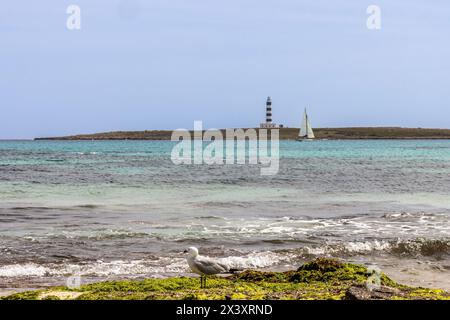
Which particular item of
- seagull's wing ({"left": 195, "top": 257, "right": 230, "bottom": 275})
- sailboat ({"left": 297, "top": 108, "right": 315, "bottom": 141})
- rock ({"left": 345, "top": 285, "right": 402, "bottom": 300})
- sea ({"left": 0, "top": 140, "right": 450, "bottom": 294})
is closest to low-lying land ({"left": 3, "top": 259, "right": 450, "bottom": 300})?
rock ({"left": 345, "top": 285, "right": 402, "bottom": 300})

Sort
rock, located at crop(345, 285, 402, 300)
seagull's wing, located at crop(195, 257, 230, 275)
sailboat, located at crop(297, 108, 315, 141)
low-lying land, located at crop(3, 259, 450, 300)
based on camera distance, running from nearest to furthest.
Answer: rock, located at crop(345, 285, 402, 300)
low-lying land, located at crop(3, 259, 450, 300)
seagull's wing, located at crop(195, 257, 230, 275)
sailboat, located at crop(297, 108, 315, 141)

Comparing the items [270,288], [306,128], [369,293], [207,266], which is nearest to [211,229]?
[270,288]

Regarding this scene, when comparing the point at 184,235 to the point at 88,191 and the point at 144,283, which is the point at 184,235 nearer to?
the point at 144,283

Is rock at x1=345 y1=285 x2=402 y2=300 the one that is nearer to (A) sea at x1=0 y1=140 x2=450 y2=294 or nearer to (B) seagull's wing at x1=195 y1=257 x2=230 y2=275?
(B) seagull's wing at x1=195 y1=257 x2=230 y2=275

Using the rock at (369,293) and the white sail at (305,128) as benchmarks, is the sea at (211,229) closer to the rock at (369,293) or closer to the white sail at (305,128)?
the rock at (369,293)

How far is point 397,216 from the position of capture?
25.5 metres

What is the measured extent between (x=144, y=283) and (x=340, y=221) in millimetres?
14505

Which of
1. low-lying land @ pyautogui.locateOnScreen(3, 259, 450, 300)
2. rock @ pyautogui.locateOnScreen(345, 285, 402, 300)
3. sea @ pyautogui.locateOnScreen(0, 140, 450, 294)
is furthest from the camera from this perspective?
sea @ pyautogui.locateOnScreen(0, 140, 450, 294)

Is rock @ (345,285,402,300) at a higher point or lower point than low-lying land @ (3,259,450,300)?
higher

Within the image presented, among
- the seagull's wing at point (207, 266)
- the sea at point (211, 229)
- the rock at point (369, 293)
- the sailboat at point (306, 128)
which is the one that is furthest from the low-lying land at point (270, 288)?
the sailboat at point (306, 128)

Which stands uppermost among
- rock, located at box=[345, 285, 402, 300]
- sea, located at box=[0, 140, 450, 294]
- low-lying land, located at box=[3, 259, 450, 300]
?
rock, located at box=[345, 285, 402, 300]

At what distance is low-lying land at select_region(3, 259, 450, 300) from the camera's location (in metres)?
8.39

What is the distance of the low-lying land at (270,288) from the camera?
839 cm
